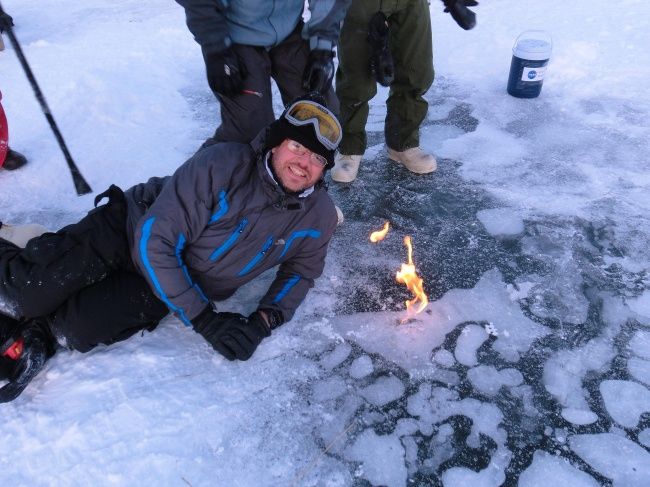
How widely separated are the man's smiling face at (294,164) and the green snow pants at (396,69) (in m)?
1.18

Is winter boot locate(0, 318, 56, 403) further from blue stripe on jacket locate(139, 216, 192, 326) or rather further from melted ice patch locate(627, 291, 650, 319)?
melted ice patch locate(627, 291, 650, 319)

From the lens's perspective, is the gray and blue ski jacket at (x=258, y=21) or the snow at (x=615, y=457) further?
the gray and blue ski jacket at (x=258, y=21)

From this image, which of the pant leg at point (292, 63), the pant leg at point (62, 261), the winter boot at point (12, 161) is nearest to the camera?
the pant leg at point (62, 261)

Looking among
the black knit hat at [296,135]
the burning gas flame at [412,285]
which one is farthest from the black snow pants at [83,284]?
the burning gas flame at [412,285]

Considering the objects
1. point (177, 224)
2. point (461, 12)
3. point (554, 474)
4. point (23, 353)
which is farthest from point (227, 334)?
point (461, 12)

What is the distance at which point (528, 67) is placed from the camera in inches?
147

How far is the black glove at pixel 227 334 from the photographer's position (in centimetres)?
185

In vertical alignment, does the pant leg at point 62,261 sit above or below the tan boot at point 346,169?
above

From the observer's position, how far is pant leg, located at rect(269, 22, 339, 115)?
2.26 meters

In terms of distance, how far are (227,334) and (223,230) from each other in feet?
1.30

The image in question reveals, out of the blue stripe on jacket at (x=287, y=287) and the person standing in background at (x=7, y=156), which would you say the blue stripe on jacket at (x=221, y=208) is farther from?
the person standing in background at (x=7, y=156)

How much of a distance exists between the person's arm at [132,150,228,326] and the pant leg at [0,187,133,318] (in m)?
0.21

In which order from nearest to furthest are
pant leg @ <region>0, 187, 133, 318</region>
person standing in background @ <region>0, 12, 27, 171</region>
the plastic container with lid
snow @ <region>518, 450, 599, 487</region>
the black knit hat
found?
1. snow @ <region>518, 450, 599, 487</region>
2. the black knit hat
3. pant leg @ <region>0, 187, 133, 318</region>
4. person standing in background @ <region>0, 12, 27, 171</region>
5. the plastic container with lid

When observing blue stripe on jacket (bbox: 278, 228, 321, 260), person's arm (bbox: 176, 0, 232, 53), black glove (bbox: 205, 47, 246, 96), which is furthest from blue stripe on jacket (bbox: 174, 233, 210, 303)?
person's arm (bbox: 176, 0, 232, 53)
